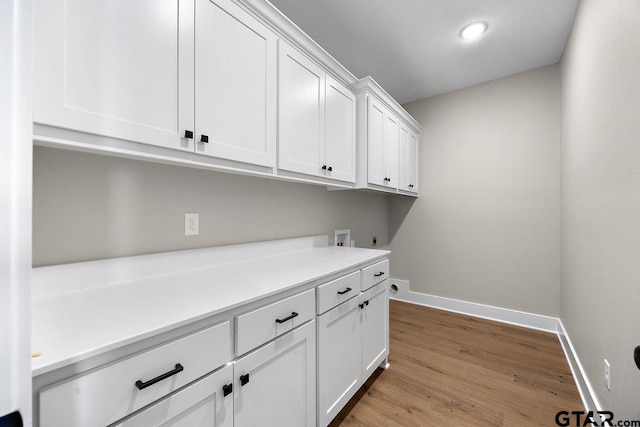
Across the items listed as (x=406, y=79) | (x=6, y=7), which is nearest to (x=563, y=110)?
(x=406, y=79)

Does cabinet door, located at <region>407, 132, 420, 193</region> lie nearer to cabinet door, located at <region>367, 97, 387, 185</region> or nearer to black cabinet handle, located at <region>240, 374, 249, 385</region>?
cabinet door, located at <region>367, 97, 387, 185</region>

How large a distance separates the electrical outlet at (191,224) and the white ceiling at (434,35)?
5.02ft

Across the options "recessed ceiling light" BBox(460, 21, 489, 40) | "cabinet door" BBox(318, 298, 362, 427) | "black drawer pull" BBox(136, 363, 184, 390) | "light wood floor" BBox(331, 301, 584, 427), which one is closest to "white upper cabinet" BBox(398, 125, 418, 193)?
"recessed ceiling light" BBox(460, 21, 489, 40)

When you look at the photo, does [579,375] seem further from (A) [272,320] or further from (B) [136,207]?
(B) [136,207]

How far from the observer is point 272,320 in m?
1.06

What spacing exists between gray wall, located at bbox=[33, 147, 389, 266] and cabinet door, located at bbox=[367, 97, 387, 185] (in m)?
0.74

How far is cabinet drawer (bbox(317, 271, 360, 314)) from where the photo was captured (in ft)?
4.33

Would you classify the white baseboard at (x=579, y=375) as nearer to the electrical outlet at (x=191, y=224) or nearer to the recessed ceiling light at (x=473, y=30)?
the electrical outlet at (x=191, y=224)

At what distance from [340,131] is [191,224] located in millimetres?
1210

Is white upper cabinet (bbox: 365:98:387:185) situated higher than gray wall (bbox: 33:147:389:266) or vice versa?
white upper cabinet (bbox: 365:98:387:185)

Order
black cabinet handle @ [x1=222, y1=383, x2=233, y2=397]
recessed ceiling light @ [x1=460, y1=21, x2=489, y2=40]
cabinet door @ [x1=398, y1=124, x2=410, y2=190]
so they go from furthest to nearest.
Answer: cabinet door @ [x1=398, y1=124, x2=410, y2=190], recessed ceiling light @ [x1=460, y1=21, x2=489, y2=40], black cabinet handle @ [x1=222, y1=383, x2=233, y2=397]

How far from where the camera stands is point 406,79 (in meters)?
2.89

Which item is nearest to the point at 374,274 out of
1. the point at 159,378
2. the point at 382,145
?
the point at 382,145

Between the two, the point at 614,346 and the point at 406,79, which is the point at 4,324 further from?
the point at 406,79
